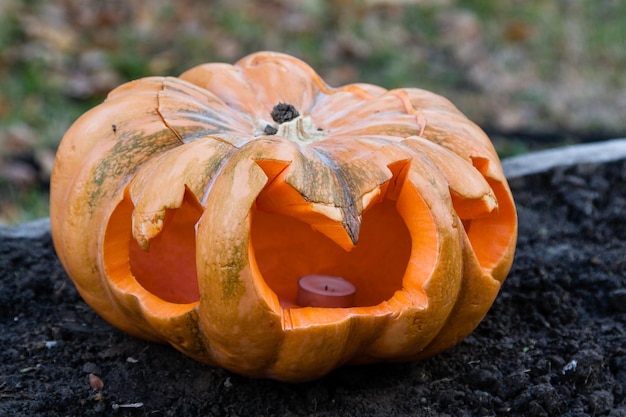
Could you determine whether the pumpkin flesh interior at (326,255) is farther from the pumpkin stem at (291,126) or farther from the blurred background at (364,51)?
the blurred background at (364,51)

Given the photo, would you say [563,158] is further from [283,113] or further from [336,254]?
[283,113]

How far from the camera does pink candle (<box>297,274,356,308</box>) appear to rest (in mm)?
2455

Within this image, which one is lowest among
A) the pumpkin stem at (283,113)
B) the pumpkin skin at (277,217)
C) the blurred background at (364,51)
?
the blurred background at (364,51)

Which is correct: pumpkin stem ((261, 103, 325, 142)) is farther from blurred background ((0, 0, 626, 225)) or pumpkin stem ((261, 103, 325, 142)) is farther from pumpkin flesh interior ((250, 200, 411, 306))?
blurred background ((0, 0, 626, 225))

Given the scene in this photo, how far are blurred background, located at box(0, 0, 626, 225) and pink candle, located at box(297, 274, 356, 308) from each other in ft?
9.29

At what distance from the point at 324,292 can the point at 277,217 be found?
1.49 ft

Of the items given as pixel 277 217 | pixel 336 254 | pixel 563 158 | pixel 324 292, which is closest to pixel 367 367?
pixel 324 292

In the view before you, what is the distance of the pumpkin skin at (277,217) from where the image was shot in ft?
7.11

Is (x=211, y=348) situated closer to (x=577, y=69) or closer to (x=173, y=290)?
(x=173, y=290)

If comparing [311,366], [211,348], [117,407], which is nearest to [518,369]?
[311,366]

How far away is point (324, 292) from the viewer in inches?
97.9

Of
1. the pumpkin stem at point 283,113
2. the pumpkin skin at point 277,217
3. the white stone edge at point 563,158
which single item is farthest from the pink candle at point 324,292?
the white stone edge at point 563,158

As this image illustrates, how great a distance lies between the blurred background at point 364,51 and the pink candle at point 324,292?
2.83m

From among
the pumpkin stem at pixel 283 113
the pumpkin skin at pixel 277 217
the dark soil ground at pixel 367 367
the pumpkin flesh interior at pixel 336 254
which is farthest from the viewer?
the pumpkin flesh interior at pixel 336 254
